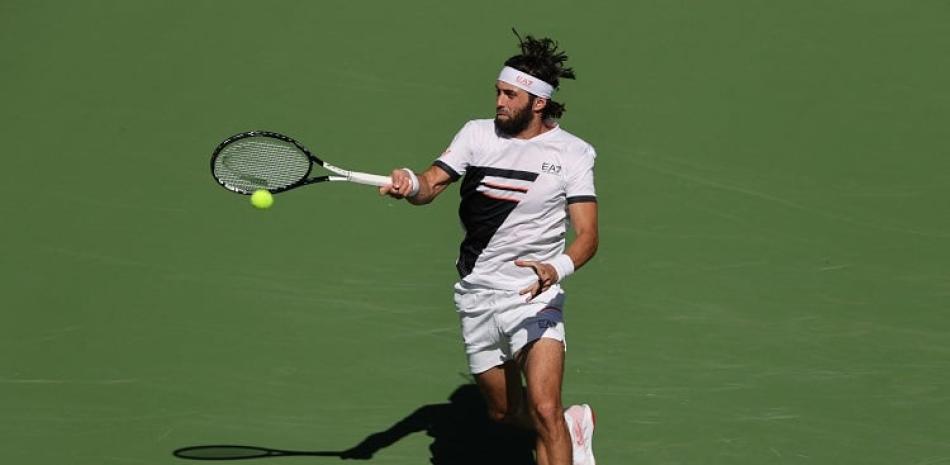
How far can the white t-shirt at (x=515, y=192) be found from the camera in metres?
7.87

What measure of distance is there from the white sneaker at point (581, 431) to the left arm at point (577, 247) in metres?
0.73

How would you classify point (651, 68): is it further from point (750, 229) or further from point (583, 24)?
point (750, 229)

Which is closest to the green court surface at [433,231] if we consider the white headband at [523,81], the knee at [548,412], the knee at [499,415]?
the knee at [499,415]

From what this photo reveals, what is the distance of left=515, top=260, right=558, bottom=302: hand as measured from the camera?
7246mm

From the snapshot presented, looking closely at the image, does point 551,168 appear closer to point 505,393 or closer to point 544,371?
point 544,371

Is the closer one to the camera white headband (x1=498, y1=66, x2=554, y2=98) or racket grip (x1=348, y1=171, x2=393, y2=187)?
racket grip (x1=348, y1=171, x2=393, y2=187)

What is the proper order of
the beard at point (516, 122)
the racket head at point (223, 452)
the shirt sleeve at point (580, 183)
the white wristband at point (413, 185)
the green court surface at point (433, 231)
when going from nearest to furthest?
the white wristband at point (413, 185)
the shirt sleeve at point (580, 183)
the beard at point (516, 122)
the racket head at point (223, 452)
the green court surface at point (433, 231)

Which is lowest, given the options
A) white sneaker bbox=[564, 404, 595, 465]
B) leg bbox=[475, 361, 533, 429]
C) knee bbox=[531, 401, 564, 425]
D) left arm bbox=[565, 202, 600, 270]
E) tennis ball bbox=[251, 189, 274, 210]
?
white sneaker bbox=[564, 404, 595, 465]

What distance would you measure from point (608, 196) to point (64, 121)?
12.6 feet

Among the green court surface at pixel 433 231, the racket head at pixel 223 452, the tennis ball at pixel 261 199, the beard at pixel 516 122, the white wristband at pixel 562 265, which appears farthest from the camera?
the green court surface at pixel 433 231

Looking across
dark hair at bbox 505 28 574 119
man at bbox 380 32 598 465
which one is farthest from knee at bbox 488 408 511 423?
dark hair at bbox 505 28 574 119

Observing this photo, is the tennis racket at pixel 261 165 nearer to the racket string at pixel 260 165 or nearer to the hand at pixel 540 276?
the racket string at pixel 260 165

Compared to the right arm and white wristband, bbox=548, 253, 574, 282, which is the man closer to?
the right arm

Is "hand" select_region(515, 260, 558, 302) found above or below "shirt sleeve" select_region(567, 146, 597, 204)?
below
